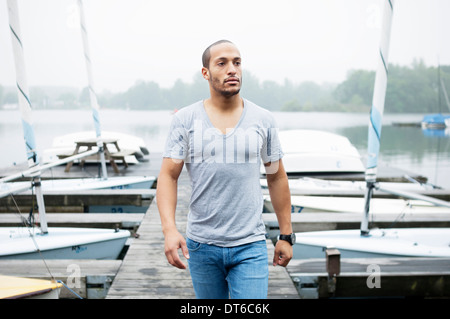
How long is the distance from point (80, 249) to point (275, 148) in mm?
4562

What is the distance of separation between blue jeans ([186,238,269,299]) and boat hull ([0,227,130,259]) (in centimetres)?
397

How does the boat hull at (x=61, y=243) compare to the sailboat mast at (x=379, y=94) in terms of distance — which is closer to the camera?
the sailboat mast at (x=379, y=94)

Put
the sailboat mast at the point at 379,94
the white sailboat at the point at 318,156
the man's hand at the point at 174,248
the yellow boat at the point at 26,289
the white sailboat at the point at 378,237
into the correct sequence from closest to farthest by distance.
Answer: the man's hand at the point at 174,248
the yellow boat at the point at 26,289
the sailboat mast at the point at 379,94
the white sailboat at the point at 378,237
the white sailboat at the point at 318,156

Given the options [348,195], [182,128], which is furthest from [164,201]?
[348,195]

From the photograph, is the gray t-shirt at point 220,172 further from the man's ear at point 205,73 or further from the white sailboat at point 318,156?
the white sailboat at point 318,156

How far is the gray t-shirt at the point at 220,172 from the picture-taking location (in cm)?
234

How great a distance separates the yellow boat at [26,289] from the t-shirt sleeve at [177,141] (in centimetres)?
213

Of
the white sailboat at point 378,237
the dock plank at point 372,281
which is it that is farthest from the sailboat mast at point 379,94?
the dock plank at point 372,281

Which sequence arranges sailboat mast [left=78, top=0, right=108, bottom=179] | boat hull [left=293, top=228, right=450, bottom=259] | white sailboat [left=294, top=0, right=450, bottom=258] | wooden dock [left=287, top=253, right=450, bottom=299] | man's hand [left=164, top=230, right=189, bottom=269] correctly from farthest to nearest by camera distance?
sailboat mast [left=78, top=0, right=108, bottom=179] < boat hull [left=293, top=228, right=450, bottom=259] < white sailboat [left=294, top=0, right=450, bottom=258] < wooden dock [left=287, top=253, right=450, bottom=299] < man's hand [left=164, top=230, right=189, bottom=269]

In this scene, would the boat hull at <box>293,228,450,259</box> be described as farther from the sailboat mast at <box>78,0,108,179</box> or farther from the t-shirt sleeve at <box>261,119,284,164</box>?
the sailboat mast at <box>78,0,108,179</box>

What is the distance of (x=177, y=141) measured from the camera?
2.38 m

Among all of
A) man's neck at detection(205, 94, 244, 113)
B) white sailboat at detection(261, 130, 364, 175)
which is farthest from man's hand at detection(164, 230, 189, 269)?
white sailboat at detection(261, 130, 364, 175)

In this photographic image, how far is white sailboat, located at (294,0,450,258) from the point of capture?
532 centimetres

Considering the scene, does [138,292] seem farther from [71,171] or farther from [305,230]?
[71,171]
